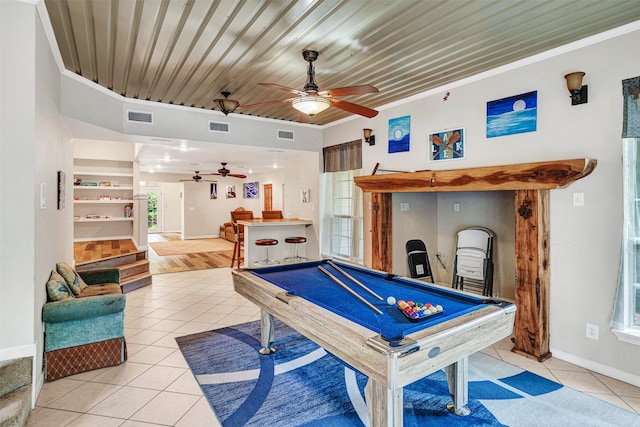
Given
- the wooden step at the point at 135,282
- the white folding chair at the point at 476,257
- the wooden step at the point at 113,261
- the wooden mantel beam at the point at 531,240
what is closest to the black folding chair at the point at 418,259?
the white folding chair at the point at 476,257

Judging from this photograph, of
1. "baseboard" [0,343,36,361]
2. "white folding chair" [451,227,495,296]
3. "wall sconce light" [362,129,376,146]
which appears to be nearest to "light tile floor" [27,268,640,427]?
"baseboard" [0,343,36,361]

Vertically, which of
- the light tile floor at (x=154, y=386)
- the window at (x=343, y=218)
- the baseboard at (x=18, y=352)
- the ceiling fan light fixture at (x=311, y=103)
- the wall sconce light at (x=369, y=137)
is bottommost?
the light tile floor at (x=154, y=386)

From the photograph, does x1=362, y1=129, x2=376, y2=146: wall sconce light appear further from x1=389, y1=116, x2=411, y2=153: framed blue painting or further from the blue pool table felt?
the blue pool table felt

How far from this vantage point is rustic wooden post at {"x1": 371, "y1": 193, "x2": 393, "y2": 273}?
4797 millimetres

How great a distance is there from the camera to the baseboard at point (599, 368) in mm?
2718

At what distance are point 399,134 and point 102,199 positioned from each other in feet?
21.1

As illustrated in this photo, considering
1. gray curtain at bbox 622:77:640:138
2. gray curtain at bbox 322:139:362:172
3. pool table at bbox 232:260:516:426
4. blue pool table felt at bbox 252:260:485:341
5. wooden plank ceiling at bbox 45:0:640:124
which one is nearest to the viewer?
pool table at bbox 232:260:516:426

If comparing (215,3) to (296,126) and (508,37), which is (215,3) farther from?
(296,126)

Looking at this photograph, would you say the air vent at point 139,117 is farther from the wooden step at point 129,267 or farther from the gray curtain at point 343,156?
the gray curtain at point 343,156

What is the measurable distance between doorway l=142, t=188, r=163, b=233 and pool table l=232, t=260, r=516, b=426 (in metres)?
13.8

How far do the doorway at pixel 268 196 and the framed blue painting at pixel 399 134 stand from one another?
8.01 m

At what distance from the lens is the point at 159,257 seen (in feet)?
29.0

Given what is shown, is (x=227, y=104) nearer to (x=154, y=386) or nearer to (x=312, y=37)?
(x=312, y=37)

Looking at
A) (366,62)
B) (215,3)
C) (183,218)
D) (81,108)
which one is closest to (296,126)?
(366,62)
